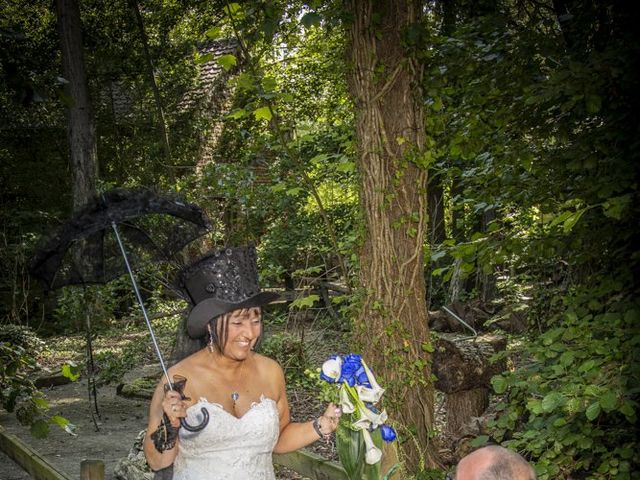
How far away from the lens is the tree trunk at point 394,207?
195 inches

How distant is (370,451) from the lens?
8.57 ft

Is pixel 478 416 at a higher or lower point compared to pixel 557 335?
lower

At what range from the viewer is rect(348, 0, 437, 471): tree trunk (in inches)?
195

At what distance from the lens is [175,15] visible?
1825 centimetres

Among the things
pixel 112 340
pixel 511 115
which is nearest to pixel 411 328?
pixel 511 115

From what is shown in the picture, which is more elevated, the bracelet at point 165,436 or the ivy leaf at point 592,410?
the bracelet at point 165,436

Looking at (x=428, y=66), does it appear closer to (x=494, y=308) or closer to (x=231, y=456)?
(x=231, y=456)

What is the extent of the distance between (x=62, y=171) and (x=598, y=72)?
16330 mm

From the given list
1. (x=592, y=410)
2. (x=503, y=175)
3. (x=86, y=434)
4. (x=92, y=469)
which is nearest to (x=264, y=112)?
(x=503, y=175)

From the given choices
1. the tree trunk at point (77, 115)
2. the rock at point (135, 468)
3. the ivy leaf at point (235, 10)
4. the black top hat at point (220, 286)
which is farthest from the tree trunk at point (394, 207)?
the tree trunk at point (77, 115)

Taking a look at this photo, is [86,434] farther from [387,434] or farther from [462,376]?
[387,434]

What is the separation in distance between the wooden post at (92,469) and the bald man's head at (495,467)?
265 cm

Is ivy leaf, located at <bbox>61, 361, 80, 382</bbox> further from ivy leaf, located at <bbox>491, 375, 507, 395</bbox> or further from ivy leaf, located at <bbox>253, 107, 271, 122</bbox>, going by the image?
ivy leaf, located at <bbox>253, 107, 271, 122</bbox>

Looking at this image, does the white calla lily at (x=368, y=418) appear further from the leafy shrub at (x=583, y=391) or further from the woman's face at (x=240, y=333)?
the leafy shrub at (x=583, y=391)
